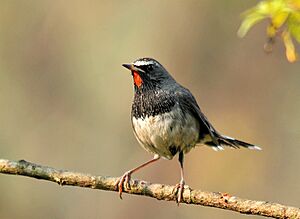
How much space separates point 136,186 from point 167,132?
1130mm

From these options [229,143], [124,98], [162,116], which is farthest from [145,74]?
[124,98]

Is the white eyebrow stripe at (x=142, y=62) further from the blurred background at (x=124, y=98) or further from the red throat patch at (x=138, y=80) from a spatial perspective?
the blurred background at (x=124, y=98)

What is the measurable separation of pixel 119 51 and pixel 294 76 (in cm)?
329

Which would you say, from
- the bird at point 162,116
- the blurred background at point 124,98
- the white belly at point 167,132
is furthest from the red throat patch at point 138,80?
the blurred background at point 124,98

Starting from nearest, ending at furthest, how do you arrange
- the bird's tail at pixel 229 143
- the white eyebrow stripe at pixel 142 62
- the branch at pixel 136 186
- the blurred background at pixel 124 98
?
the branch at pixel 136 186 → the white eyebrow stripe at pixel 142 62 → the bird's tail at pixel 229 143 → the blurred background at pixel 124 98

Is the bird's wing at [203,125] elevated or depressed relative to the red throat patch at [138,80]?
depressed

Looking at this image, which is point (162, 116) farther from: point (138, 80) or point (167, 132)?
point (138, 80)

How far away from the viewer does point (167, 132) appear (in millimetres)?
7391

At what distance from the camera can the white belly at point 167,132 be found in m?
7.38

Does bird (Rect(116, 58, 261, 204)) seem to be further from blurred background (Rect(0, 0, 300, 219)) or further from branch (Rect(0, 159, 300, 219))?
blurred background (Rect(0, 0, 300, 219))

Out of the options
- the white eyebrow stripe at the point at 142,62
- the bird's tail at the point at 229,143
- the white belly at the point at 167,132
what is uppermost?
the white eyebrow stripe at the point at 142,62

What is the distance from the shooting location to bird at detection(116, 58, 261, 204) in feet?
24.3

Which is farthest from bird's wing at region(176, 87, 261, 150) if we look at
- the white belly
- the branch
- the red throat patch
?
the branch

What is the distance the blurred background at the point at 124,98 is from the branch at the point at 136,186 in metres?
6.46
